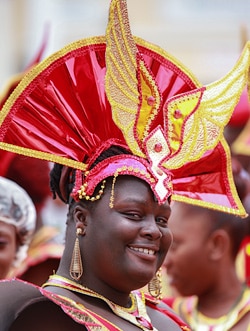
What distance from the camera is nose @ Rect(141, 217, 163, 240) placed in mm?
4316

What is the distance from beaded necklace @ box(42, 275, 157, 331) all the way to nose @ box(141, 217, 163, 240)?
A: 0.28 m

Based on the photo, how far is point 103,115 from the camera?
450cm

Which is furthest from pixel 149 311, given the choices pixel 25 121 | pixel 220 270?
pixel 220 270

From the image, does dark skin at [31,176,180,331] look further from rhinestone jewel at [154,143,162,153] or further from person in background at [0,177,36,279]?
person in background at [0,177,36,279]

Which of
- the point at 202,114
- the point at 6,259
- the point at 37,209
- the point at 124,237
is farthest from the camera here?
the point at 37,209

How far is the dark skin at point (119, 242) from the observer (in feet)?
14.1

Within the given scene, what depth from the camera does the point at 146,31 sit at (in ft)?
66.0

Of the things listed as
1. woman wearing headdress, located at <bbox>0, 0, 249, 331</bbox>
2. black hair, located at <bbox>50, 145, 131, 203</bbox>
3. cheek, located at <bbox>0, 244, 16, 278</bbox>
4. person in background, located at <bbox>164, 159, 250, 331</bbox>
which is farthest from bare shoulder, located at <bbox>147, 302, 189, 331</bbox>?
person in background, located at <bbox>164, 159, 250, 331</bbox>

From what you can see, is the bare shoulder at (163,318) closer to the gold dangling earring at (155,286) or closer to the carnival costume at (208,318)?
the gold dangling earring at (155,286)

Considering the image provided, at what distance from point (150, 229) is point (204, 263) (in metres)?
2.45

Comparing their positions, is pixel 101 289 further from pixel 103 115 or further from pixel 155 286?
pixel 103 115

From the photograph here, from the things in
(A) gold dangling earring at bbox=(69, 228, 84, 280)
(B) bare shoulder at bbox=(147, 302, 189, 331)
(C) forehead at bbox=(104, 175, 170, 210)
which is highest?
(C) forehead at bbox=(104, 175, 170, 210)

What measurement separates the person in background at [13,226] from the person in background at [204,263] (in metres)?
1.10

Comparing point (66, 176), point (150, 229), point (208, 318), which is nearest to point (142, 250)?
point (150, 229)
